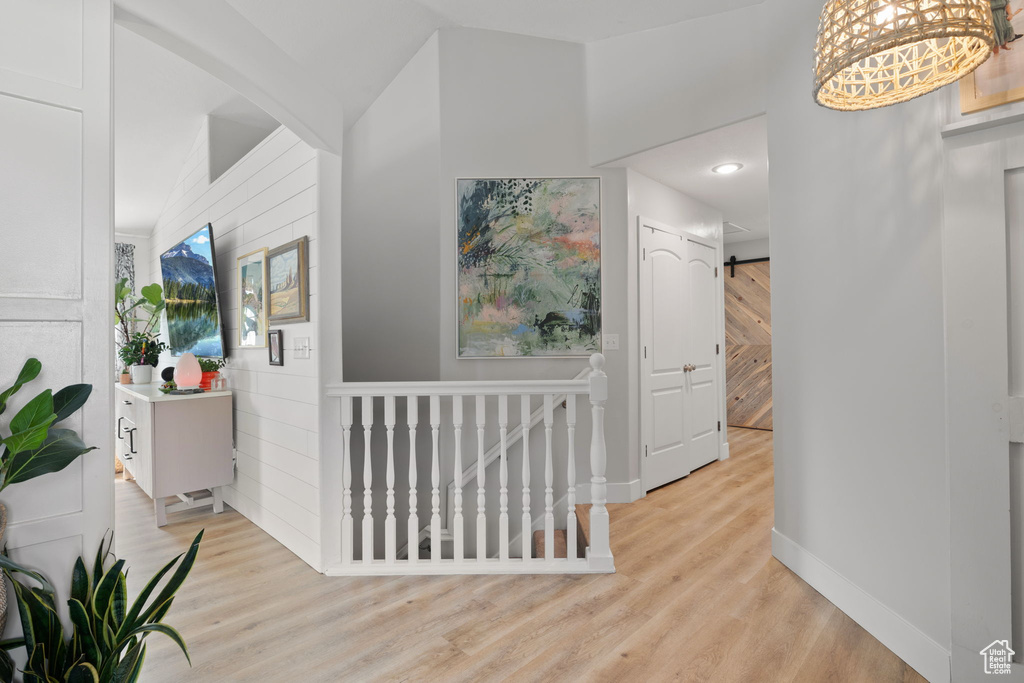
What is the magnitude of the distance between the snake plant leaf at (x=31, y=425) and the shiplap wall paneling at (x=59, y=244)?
0.19m

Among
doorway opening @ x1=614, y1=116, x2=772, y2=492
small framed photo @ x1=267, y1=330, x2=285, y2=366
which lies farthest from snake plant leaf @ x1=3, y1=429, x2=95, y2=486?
doorway opening @ x1=614, y1=116, x2=772, y2=492

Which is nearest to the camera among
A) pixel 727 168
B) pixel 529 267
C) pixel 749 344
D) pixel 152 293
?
pixel 529 267

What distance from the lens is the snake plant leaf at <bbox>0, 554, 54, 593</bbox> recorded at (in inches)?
40.1

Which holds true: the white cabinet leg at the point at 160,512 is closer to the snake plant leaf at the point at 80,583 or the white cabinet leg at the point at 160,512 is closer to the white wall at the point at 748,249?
the snake plant leaf at the point at 80,583

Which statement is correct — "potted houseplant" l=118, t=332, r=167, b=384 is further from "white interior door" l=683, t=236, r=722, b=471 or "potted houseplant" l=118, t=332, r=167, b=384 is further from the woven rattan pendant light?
the woven rattan pendant light

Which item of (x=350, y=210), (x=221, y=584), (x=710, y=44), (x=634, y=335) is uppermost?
(x=710, y=44)

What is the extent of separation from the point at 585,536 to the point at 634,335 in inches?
55.2

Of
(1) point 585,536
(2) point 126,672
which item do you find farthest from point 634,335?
(2) point 126,672

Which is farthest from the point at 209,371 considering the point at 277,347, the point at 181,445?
the point at 277,347

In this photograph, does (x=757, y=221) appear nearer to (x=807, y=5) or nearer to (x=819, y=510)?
(x=807, y=5)

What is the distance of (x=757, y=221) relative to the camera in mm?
4863

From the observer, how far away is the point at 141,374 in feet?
13.0

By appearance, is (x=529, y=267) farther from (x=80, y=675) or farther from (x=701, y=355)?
(x=80, y=675)

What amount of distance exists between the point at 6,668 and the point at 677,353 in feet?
12.1
